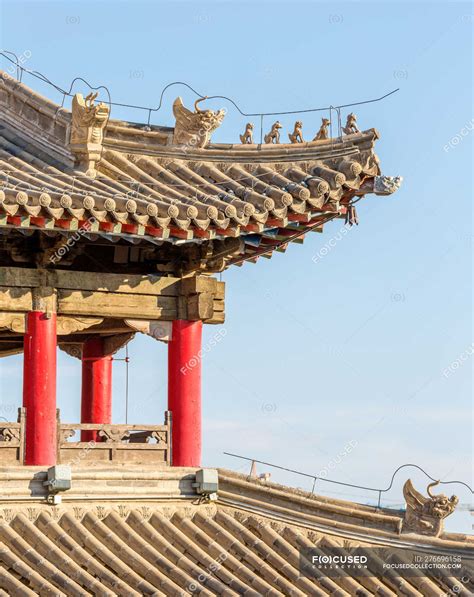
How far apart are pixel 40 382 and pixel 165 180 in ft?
11.0

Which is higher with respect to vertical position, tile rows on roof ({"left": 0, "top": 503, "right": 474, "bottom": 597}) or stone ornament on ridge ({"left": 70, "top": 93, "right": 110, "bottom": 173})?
stone ornament on ridge ({"left": 70, "top": 93, "right": 110, "bottom": 173})

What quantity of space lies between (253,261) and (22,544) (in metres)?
7.17

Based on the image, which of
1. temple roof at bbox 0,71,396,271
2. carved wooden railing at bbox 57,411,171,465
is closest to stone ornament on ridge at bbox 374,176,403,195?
temple roof at bbox 0,71,396,271

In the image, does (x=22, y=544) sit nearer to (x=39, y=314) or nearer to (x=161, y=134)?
(x=39, y=314)

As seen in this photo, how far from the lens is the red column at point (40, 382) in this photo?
1928 centimetres

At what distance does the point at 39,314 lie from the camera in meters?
19.6

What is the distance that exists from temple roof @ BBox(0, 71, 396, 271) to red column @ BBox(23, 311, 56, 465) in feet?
4.33

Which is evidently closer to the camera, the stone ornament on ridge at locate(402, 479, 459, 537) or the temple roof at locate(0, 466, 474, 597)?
the temple roof at locate(0, 466, 474, 597)

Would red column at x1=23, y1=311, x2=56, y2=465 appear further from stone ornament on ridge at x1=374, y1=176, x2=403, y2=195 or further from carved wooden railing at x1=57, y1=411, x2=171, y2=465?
A: stone ornament on ridge at x1=374, y1=176, x2=403, y2=195

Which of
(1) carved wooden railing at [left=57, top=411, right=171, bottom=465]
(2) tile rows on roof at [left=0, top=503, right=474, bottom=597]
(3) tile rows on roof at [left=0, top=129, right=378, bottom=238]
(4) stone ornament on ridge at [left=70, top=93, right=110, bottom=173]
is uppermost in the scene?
(4) stone ornament on ridge at [left=70, top=93, right=110, bottom=173]

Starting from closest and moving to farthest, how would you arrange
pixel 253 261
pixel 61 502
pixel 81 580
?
pixel 81 580 → pixel 61 502 → pixel 253 261

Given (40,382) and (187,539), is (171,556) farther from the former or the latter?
(40,382)

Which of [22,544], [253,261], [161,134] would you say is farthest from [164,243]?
[22,544]

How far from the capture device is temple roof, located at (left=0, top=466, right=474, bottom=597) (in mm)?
17641
